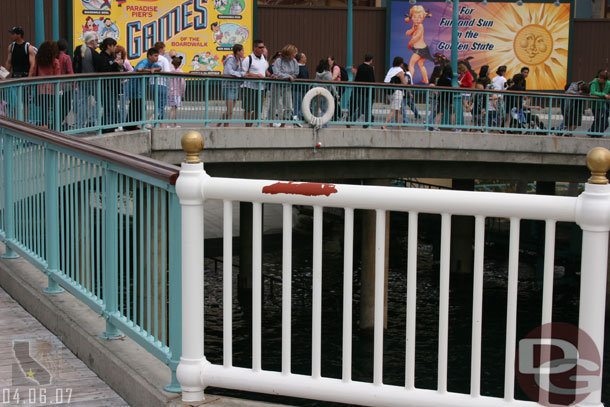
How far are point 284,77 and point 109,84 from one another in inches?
178

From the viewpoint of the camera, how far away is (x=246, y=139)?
1795 cm

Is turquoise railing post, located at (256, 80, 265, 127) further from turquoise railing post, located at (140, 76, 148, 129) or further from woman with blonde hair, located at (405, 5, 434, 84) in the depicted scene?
woman with blonde hair, located at (405, 5, 434, 84)

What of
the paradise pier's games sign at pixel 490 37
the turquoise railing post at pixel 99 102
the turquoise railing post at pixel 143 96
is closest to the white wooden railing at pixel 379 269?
the turquoise railing post at pixel 99 102

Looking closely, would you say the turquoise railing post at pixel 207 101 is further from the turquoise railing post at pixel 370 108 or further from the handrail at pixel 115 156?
the handrail at pixel 115 156

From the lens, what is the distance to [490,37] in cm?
3306

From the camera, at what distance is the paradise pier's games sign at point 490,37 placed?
107ft

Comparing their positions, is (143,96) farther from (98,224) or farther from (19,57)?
(98,224)

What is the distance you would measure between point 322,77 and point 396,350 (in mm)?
6474

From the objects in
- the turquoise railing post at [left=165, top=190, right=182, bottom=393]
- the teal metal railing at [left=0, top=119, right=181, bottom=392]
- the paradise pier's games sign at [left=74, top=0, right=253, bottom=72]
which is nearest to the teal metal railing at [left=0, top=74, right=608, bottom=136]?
the teal metal railing at [left=0, top=119, right=181, bottom=392]

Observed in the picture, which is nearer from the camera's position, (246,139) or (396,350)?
(246,139)

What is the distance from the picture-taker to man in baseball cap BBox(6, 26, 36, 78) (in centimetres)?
1430

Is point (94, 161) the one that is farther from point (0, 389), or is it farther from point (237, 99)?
point (237, 99)

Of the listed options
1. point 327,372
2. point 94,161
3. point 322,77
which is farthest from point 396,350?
point 94,161

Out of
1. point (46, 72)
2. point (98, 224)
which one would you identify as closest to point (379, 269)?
point (98, 224)
